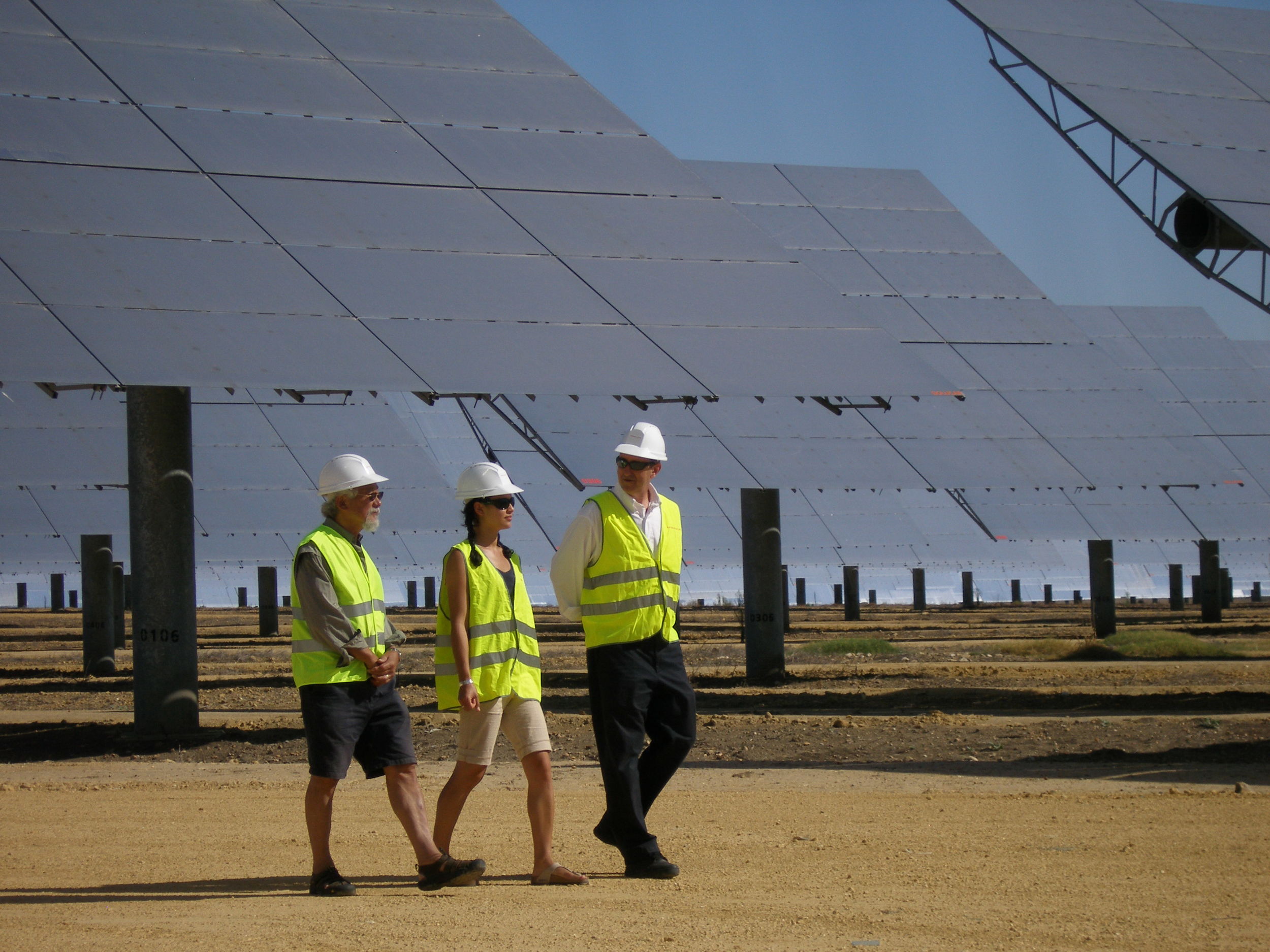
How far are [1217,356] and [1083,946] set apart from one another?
41192 mm

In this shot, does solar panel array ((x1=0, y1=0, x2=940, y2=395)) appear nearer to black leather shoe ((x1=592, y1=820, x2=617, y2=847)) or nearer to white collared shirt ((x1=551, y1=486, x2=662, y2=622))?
white collared shirt ((x1=551, y1=486, x2=662, y2=622))

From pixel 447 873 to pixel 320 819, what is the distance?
1.79 feet

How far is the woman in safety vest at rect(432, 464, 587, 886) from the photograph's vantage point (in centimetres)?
607

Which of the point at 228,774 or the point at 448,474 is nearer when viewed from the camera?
the point at 228,774

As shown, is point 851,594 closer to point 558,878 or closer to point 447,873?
point 558,878

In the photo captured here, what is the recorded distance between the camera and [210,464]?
3269 cm

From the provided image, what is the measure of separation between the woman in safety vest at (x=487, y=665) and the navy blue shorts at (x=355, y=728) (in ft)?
0.70

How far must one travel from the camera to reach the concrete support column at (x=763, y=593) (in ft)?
60.8

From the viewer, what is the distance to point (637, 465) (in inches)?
249

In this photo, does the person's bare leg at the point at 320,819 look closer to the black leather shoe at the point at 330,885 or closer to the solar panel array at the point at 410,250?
the black leather shoe at the point at 330,885

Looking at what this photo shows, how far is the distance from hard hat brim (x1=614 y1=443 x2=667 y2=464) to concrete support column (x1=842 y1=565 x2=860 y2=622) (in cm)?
3247

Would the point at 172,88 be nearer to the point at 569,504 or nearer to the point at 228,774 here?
the point at 228,774

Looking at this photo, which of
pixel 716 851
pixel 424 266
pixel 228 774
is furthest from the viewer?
pixel 424 266

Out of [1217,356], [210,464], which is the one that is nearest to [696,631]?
[210,464]
